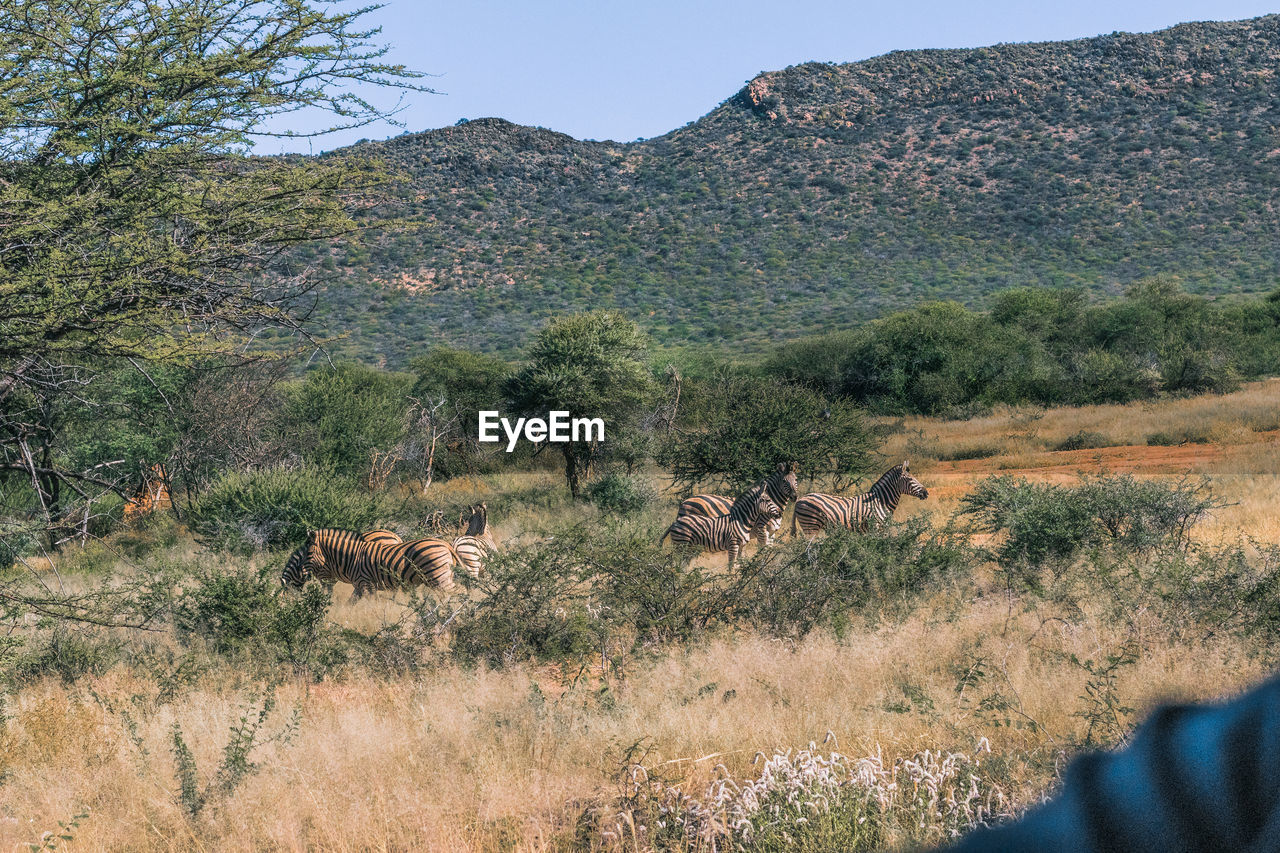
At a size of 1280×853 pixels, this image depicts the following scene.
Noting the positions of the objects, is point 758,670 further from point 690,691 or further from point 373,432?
point 373,432

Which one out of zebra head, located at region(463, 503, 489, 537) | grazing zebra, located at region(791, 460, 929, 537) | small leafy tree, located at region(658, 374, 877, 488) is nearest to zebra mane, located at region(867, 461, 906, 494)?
grazing zebra, located at region(791, 460, 929, 537)

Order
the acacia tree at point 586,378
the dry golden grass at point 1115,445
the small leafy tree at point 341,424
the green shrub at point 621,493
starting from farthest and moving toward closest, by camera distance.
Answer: the acacia tree at point 586,378
the small leafy tree at point 341,424
the green shrub at point 621,493
the dry golden grass at point 1115,445

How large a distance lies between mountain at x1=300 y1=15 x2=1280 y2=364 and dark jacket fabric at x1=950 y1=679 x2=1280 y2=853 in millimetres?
47906

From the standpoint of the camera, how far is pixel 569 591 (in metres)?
10.2

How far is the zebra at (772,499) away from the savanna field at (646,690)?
0.81m

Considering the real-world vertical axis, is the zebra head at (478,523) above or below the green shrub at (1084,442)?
above

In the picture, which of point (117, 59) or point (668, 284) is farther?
point (668, 284)

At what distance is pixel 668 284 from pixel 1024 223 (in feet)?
71.7

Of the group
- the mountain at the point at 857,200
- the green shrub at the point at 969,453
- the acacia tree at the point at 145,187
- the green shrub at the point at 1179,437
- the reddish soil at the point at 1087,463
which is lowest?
the green shrub at the point at 969,453

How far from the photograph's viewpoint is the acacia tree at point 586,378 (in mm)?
26141

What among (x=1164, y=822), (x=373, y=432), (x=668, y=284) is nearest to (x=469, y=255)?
(x=668, y=284)

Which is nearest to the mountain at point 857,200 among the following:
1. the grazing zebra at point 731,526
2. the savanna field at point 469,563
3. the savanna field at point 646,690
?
the savanna field at point 469,563

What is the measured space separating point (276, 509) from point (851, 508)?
10.7m

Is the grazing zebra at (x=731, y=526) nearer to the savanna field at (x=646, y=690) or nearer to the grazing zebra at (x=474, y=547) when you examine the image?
the savanna field at (x=646, y=690)
